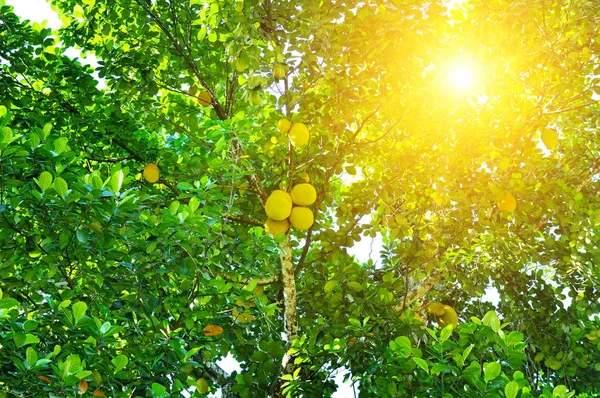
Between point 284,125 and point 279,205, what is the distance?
0.65 metres

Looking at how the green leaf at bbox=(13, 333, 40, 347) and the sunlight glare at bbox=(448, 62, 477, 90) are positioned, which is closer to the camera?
the green leaf at bbox=(13, 333, 40, 347)

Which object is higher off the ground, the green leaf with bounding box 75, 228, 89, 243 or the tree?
the tree

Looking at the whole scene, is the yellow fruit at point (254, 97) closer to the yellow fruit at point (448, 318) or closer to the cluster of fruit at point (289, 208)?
the cluster of fruit at point (289, 208)

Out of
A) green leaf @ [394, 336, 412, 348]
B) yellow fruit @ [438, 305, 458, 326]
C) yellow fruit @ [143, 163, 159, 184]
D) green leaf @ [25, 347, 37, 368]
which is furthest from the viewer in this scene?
yellow fruit @ [438, 305, 458, 326]

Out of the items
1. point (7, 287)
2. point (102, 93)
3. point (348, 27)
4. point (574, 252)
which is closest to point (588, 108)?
point (574, 252)

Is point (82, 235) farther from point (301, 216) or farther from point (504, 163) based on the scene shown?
point (504, 163)

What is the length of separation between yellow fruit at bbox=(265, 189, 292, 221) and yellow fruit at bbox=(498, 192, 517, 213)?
6.42 ft

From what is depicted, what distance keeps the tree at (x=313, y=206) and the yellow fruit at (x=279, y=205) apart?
11.0 inches

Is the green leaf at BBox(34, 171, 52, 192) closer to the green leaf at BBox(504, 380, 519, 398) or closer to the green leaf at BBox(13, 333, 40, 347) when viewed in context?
the green leaf at BBox(13, 333, 40, 347)

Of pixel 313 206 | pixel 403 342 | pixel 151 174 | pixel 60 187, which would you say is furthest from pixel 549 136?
pixel 60 187

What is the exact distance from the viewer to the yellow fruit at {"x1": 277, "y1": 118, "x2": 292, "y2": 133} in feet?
13.1

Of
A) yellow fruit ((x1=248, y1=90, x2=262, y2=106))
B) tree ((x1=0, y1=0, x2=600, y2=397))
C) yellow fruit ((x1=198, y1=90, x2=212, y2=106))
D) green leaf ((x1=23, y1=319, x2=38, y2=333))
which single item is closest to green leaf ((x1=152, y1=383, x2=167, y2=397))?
tree ((x1=0, y1=0, x2=600, y2=397))

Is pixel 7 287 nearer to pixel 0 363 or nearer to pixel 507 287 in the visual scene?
pixel 0 363

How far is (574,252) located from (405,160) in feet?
5.48
